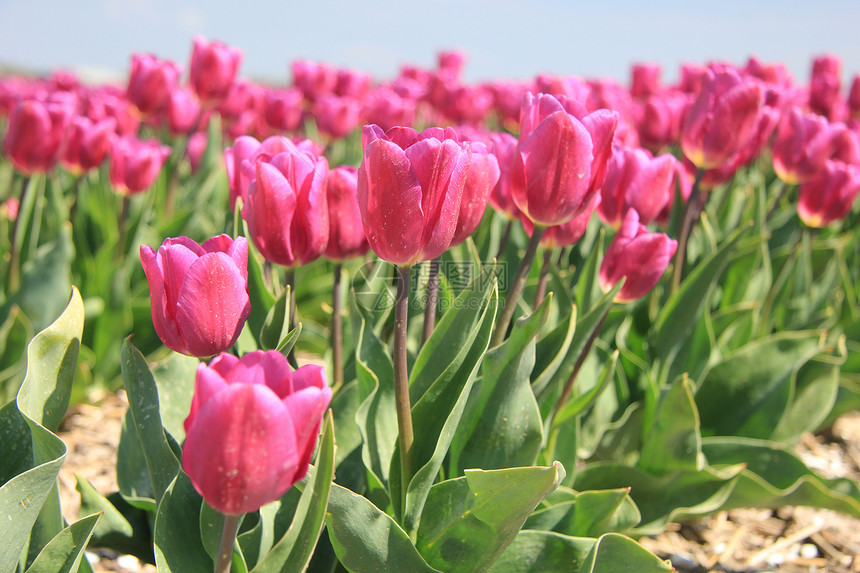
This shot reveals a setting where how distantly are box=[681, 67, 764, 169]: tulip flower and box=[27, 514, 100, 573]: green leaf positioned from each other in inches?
60.0

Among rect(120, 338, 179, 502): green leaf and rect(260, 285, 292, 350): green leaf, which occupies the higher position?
rect(260, 285, 292, 350): green leaf

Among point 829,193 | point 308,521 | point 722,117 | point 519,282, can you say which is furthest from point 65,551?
point 829,193

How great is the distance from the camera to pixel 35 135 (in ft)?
7.19

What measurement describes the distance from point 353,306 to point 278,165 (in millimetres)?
304

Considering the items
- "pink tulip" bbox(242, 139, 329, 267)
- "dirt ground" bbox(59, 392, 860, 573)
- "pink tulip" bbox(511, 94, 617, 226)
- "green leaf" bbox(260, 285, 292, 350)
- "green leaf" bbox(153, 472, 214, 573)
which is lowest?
"dirt ground" bbox(59, 392, 860, 573)

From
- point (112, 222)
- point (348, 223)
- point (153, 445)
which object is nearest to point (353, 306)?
point (348, 223)

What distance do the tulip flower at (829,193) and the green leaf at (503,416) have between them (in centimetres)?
148

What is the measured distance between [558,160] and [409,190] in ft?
1.03

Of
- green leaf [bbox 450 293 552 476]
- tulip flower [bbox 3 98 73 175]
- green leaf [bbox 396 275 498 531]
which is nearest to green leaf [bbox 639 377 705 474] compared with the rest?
green leaf [bbox 450 293 552 476]

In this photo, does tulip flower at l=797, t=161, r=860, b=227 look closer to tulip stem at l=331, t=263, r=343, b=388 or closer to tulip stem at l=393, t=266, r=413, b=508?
tulip stem at l=331, t=263, r=343, b=388

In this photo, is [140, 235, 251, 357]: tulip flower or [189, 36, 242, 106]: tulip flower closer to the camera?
[140, 235, 251, 357]: tulip flower

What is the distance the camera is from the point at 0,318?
2084 mm

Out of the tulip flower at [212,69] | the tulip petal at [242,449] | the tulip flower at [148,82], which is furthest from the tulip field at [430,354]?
the tulip flower at [212,69]

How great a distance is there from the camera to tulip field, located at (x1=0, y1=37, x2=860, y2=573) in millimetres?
891
